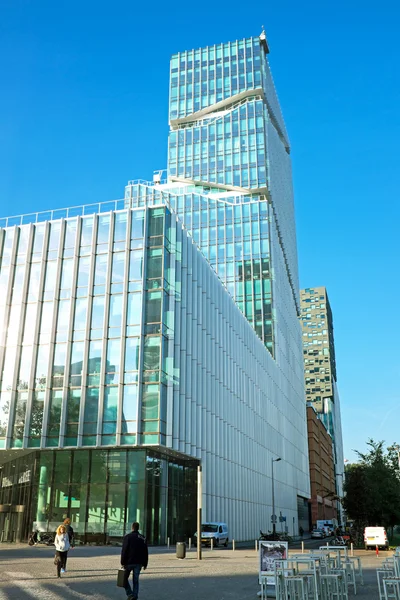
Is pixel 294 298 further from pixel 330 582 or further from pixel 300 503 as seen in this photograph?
pixel 330 582

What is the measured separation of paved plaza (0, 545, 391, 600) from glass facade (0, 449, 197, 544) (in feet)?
36.0

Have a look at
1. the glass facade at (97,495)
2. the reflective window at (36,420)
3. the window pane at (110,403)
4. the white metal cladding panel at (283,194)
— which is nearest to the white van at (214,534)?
the glass facade at (97,495)

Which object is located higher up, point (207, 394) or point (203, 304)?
point (203, 304)

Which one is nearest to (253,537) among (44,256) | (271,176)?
(44,256)

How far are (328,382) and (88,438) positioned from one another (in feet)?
521

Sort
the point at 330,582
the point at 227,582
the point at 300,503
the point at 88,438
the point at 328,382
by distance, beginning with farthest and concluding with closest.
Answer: the point at 328,382 → the point at 300,503 → the point at 88,438 → the point at 227,582 → the point at 330,582

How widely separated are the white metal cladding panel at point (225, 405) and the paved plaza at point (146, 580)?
49.0ft

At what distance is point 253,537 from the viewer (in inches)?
2499

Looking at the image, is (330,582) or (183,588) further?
(183,588)

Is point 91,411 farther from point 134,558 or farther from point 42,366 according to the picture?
point 134,558

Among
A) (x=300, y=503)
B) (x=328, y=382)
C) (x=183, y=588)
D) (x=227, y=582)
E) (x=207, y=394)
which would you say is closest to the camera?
(x=183, y=588)

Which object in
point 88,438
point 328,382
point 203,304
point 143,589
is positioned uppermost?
point 328,382

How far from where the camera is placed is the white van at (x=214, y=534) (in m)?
39.6

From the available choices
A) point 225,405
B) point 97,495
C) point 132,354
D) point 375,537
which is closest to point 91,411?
point 132,354
